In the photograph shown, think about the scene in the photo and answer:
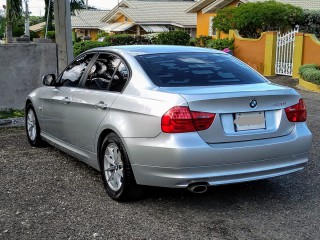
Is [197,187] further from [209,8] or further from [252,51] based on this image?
[209,8]

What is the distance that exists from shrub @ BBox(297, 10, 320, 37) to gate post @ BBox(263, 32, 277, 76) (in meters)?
5.17

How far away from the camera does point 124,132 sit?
15.3 feet

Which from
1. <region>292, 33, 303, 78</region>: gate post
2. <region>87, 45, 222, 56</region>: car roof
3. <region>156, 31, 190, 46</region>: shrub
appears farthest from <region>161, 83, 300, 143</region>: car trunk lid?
<region>156, 31, 190, 46</region>: shrub

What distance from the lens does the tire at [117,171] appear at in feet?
15.4

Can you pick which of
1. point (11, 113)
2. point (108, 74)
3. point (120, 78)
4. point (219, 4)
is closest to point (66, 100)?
point (108, 74)

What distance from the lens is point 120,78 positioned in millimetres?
5145

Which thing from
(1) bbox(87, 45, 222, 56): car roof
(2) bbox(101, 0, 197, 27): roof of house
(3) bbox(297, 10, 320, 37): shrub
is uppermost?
(2) bbox(101, 0, 197, 27): roof of house

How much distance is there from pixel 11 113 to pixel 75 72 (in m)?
4.03

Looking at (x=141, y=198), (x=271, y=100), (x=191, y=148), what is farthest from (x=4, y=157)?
(x=271, y=100)

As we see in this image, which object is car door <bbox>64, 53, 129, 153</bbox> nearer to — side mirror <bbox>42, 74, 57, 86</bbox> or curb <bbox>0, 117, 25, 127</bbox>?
side mirror <bbox>42, 74, 57, 86</bbox>

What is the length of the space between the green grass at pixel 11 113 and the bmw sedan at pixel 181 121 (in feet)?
13.6

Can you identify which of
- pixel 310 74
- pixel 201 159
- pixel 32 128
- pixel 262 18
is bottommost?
pixel 32 128

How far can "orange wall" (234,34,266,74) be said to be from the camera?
19859mm

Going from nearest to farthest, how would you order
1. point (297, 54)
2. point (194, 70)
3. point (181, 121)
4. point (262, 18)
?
point (181, 121), point (194, 70), point (297, 54), point (262, 18)
